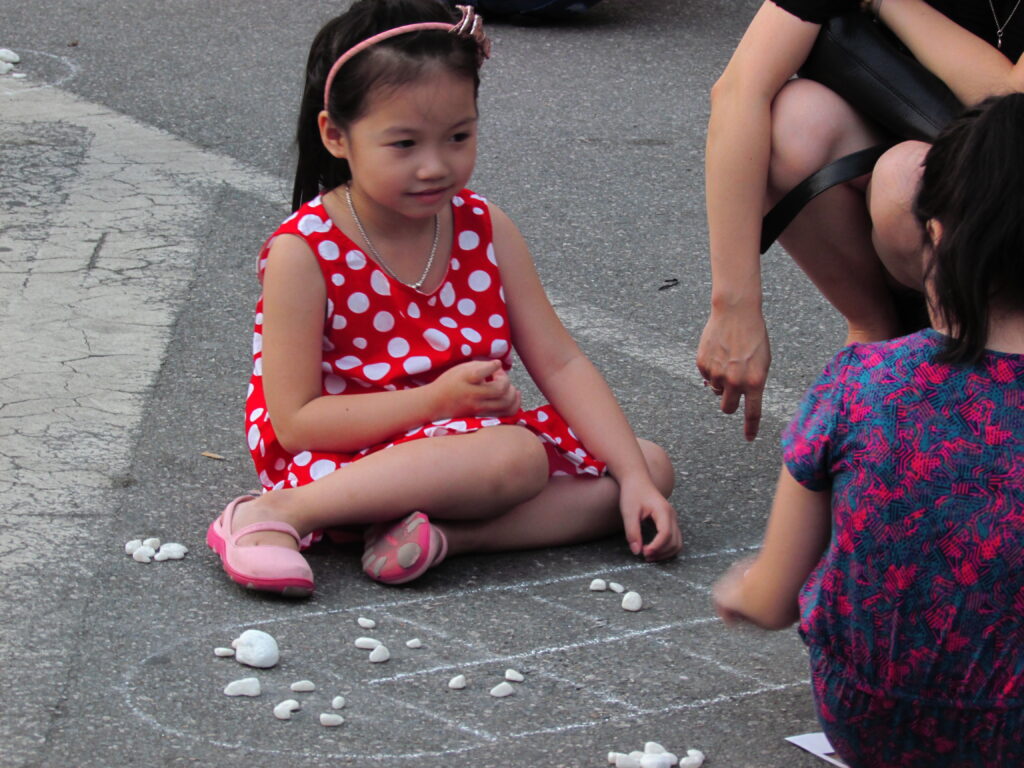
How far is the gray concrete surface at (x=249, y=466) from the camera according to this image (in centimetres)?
193

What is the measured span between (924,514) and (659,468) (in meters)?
0.95

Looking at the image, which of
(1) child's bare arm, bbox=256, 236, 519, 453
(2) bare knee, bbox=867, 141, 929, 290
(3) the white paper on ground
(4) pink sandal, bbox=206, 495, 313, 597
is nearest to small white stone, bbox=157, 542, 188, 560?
(4) pink sandal, bbox=206, 495, 313, 597

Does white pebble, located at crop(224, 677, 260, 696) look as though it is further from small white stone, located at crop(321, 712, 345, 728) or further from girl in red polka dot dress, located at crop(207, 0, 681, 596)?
girl in red polka dot dress, located at crop(207, 0, 681, 596)

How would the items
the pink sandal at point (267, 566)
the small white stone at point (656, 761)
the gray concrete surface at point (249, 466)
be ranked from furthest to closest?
the pink sandal at point (267, 566)
the gray concrete surface at point (249, 466)
the small white stone at point (656, 761)

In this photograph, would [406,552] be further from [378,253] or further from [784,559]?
[784,559]

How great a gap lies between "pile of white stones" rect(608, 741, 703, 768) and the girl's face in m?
0.94

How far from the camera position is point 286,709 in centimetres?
193

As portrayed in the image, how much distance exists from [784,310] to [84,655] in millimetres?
2026

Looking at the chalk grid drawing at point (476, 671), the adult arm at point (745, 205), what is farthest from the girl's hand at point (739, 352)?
the chalk grid drawing at point (476, 671)

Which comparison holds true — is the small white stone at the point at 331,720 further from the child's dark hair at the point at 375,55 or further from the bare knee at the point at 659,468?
the child's dark hair at the point at 375,55

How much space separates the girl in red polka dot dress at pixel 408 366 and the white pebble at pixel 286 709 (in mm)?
294

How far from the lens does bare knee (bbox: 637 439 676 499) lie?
2549mm

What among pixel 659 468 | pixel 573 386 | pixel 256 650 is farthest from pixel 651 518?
pixel 256 650

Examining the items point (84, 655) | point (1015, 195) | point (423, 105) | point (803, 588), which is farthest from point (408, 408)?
point (1015, 195)
